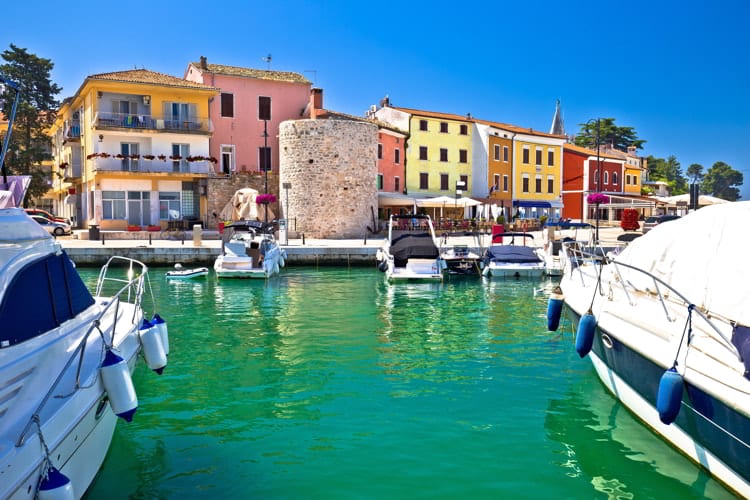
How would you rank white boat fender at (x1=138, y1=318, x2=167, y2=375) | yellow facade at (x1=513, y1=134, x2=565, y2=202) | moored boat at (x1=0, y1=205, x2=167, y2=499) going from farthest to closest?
yellow facade at (x1=513, y1=134, x2=565, y2=202)
white boat fender at (x1=138, y1=318, x2=167, y2=375)
moored boat at (x1=0, y1=205, x2=167, y2=499)

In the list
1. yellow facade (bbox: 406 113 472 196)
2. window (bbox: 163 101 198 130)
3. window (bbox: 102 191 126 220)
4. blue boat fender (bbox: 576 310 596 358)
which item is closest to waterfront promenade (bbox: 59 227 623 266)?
window (bbox: 102 191 126 220)

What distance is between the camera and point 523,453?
6676 millimetres

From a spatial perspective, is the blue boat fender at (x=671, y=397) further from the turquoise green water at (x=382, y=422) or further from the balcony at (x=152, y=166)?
the balcony at (x=152, y=166)

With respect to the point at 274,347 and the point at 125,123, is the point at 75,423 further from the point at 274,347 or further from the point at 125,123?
the point at 125,123

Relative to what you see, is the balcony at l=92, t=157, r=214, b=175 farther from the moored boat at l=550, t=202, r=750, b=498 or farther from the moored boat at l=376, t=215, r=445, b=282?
the moored boat at l=550, t=202, r=750, b=498

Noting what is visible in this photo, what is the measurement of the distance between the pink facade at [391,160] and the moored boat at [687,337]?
3554cm

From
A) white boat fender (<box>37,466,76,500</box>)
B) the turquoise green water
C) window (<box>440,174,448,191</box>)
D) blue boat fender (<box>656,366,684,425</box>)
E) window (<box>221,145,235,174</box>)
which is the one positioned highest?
window (<box>221,145,235,174</box>)

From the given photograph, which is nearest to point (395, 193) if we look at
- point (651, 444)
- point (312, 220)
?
point (312, 220)

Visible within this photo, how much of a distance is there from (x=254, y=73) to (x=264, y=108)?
250cm

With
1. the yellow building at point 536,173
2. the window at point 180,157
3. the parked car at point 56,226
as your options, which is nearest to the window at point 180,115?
the window at point 180,157

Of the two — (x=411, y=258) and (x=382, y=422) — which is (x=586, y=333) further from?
(x=411, y=258)

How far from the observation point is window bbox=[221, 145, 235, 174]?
40.0 m

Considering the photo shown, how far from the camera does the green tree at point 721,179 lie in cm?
13475

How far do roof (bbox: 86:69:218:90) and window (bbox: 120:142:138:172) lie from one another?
351 cm
